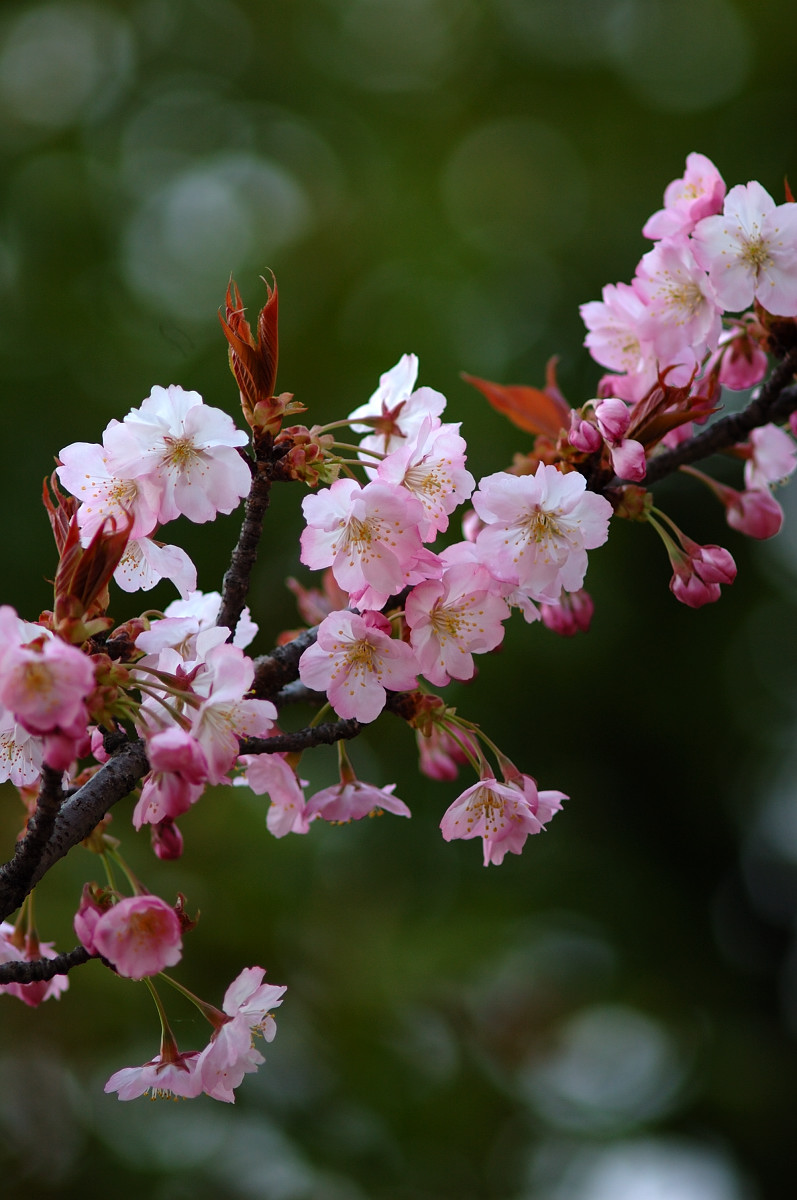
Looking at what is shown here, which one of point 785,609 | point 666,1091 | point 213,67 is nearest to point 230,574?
point 666,1091

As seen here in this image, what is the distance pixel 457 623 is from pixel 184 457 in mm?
254

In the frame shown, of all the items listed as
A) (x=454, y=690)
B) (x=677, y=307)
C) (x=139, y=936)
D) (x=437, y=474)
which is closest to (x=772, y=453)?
(x=677, y=307)

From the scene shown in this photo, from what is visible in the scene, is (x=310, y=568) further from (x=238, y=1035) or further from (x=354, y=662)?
(x=238, y=1035)

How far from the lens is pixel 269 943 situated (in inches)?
129

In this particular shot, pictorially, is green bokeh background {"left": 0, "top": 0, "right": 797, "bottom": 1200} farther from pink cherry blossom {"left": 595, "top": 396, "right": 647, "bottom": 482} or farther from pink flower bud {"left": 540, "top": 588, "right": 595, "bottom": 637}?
pink cherry blossom {"left": 595, "top": 396, "right": 647, "bottom": 482}

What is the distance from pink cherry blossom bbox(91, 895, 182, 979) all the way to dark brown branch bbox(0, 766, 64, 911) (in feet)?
0.20

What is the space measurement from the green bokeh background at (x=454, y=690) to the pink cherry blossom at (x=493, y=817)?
7.69 feet

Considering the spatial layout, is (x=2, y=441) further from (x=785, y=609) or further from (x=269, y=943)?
(x=785, y=609)

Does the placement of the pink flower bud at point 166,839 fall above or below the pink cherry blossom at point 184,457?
below

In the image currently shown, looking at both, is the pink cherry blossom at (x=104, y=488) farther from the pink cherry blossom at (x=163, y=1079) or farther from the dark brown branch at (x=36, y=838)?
the pink cherry blossom at (x=163, y=1079)

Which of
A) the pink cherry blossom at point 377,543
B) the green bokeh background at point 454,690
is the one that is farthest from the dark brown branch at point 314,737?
the green bokeh background at point 454,690

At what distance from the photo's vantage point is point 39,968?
2.34 ft

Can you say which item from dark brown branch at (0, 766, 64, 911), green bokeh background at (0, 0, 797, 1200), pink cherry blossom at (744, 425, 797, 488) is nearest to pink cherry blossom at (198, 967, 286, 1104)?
dark brown branch at (0, 766, 64, 911)

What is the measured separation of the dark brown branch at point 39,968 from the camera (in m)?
0.69
